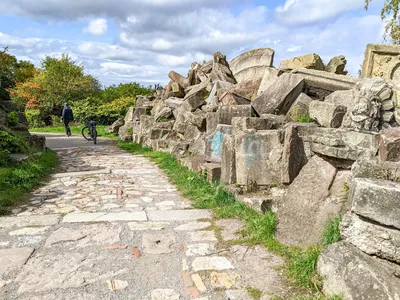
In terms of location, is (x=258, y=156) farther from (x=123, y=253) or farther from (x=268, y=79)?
(x=268, y=79)

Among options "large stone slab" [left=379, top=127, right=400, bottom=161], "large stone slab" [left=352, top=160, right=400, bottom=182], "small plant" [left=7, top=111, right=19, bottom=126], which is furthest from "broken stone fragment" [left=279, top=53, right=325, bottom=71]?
"small plant" [left=7, top=111, right=19, bottom=126]

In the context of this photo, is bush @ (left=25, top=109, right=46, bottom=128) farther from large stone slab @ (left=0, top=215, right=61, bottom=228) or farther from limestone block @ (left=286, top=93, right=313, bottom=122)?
limestone block @ (left=286, top=93, right=313, bottom=122)

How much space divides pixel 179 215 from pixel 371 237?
2606mm

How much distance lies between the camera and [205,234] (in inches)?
152

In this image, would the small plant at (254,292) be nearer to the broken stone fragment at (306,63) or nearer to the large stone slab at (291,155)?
the large stone slab at (291,155)

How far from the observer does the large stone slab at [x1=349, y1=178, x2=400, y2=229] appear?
89.4 inches

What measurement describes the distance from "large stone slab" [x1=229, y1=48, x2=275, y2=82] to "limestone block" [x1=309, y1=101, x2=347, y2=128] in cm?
484

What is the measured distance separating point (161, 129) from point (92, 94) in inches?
630

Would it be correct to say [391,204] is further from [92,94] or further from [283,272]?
[92,94]

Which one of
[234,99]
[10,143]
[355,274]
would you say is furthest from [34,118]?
[355,274]

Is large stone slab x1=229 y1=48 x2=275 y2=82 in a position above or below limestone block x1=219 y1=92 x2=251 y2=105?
above

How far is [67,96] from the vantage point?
2398cm

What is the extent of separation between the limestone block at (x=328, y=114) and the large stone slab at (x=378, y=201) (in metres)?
1.95

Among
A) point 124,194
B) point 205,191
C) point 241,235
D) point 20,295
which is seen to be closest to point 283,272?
point 241,235
